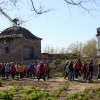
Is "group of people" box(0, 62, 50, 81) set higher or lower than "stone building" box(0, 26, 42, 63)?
lower

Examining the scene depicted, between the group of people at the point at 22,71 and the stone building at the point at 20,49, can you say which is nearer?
the group of people at the point at 22,71

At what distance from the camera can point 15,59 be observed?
48.7m

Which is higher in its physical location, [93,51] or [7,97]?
[93,51]

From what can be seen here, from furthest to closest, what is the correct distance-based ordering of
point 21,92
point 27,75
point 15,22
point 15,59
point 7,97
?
point 15,59, point 27,75, point 21,92, point 7,97, point 15,22

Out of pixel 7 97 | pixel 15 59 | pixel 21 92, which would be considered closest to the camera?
pixel 7 97

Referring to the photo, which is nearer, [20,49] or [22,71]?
[22,71]

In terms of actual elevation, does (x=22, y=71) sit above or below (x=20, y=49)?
below

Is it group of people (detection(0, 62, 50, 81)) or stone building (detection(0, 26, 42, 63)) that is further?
stone building (detection(0, 26, 42, 63))

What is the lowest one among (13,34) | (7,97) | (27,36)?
(7,97)

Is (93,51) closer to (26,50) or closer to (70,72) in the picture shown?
(26,50)

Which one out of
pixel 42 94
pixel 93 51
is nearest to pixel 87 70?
pixel 42 94

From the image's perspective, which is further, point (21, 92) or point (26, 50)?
point (26, 50)

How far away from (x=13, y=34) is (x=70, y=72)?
12684mm

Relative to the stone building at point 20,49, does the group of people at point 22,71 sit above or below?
below
